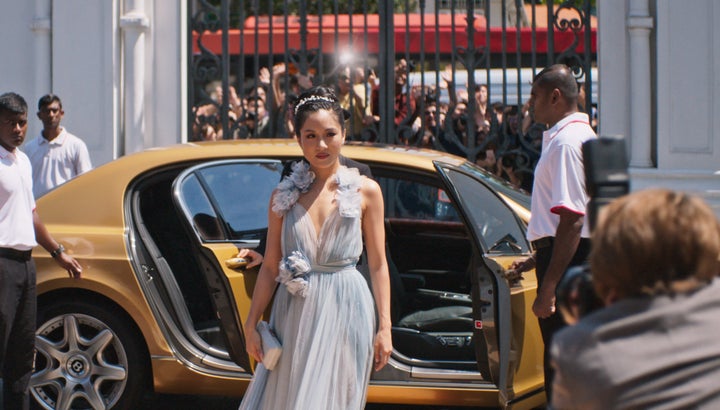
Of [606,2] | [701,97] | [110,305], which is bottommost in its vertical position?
[110,305]

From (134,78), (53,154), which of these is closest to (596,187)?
(53,154)

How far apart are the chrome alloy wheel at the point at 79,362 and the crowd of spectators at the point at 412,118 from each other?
4.74 metres

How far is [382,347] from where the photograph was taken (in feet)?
14.8

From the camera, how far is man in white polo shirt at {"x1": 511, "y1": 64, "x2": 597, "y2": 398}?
2.33m

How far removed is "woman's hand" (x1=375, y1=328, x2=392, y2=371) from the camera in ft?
14.7

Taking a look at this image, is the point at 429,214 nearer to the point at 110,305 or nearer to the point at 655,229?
the point at 110,305

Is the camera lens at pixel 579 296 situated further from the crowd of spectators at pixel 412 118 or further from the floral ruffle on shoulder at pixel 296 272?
the crowd of spectators at pixel 412 118

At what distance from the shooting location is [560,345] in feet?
7.23

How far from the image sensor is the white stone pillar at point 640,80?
32.7 feet

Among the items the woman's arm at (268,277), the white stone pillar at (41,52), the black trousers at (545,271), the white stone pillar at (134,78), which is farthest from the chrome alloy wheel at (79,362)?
the white stone pillar at (41,52)

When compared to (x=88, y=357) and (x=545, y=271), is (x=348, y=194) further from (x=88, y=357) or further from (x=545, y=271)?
(x=88, y=357)

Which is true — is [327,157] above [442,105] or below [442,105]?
below

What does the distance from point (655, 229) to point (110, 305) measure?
4.39 metres

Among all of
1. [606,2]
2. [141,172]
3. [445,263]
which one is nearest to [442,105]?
[606,2]
